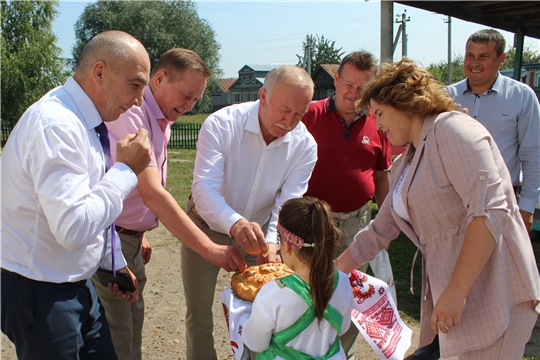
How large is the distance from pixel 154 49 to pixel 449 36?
26.1m

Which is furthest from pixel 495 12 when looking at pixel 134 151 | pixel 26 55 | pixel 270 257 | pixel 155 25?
pixel 155 25

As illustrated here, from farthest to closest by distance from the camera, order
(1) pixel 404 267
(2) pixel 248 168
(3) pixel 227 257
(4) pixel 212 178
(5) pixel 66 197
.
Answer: (1) pixel 404 267, (2) pixel 248 168, (4) pixel 212 178, (3) pixel 227 257, (5) pixel 66 197

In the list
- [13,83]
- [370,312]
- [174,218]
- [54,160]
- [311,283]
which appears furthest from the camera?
[13,83]

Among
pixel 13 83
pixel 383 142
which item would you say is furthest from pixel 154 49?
pixel 383 142

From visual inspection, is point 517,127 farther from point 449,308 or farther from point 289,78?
point 449,308

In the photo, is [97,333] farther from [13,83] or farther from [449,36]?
[449,36]

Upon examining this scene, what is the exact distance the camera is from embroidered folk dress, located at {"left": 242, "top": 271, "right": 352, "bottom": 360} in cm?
215

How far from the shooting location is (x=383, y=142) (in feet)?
13.9

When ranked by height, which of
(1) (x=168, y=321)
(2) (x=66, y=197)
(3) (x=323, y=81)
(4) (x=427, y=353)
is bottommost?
(1) (x=168, y=321)

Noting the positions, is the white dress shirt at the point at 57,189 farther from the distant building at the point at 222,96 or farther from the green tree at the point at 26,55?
the distant building at the point at 222,96

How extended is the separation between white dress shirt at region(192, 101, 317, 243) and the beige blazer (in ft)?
4.04

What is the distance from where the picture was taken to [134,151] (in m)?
2.15

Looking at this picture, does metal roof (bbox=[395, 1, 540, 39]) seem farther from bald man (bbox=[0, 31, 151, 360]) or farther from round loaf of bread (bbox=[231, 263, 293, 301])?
bald man (bbox=[0, 31, 151, 360])

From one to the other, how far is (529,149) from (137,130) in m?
3.41
